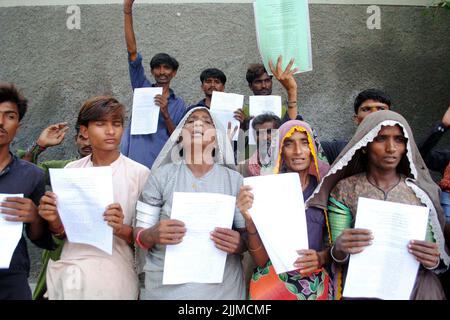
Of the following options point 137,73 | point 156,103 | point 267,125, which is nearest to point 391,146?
point 267,125

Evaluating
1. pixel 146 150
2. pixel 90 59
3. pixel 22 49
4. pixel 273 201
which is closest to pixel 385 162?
pixel 273 201

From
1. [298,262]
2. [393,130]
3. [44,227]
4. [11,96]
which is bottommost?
[298,262]

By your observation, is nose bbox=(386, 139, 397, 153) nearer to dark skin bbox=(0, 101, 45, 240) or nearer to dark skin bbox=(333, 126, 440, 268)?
dark skin bbox=(333, 126, 440, 268)

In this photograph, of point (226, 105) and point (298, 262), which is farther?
point (226, 105)

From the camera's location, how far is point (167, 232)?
2.32m

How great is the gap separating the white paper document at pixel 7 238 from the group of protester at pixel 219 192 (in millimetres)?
42

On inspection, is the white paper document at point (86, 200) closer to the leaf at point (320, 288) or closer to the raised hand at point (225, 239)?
the raised hand at point (225, 239)

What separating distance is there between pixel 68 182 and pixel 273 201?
1114 mm

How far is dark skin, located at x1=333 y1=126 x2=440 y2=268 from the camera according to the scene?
225 centimetres

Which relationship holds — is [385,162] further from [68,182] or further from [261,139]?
[68,182]

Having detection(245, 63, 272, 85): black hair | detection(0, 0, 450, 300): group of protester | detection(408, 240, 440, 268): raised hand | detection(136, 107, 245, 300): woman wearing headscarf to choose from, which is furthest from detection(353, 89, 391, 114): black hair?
detection(408, 240, 440, 268): raised hand

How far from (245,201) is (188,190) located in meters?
0.38

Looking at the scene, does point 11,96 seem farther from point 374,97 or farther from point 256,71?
point 374,97

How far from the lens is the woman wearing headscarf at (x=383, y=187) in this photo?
2389 millimetres
